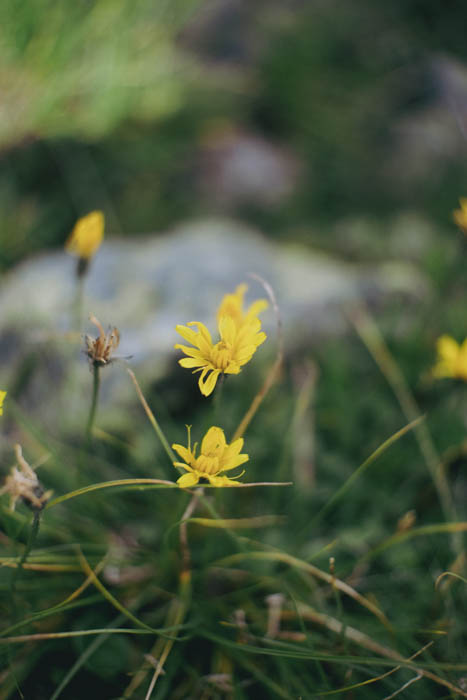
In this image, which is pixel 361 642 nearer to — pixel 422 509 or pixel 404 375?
pixel 422 509

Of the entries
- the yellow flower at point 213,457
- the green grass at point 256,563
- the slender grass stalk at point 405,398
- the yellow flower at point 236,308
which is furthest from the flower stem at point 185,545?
the slender grass stalk at point 405,398

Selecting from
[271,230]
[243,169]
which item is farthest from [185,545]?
[243,169]

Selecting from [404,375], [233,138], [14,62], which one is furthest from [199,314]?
[14,62]

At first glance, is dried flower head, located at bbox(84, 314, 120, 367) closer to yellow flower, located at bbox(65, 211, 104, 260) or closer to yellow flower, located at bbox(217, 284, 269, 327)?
yellow flower, located at bbox(217, 284, 269, 327)

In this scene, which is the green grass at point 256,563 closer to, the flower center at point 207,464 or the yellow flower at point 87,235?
the flower center at point 207,464

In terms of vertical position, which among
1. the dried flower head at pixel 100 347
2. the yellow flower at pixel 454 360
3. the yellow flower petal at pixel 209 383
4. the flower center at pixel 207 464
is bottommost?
the yellow flower at pixel 454 360

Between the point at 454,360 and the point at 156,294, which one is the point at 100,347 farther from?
the point at 156,294
